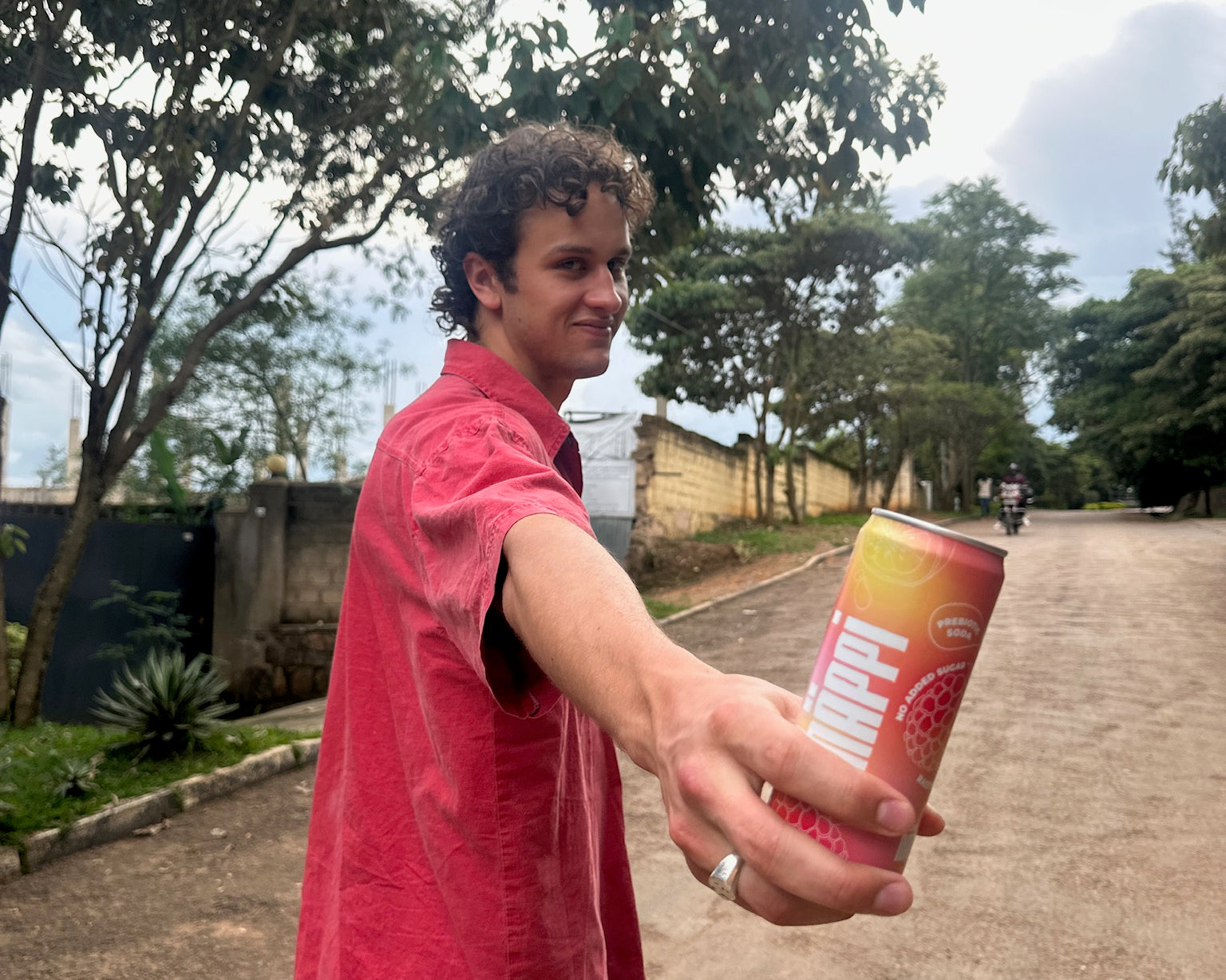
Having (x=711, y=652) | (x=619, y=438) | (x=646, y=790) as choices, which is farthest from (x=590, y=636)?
(x=619, y=438)

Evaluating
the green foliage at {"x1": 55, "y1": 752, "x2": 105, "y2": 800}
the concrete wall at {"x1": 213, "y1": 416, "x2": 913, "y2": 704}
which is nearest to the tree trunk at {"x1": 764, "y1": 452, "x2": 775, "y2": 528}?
the concrete wall at {"x1": 213, "y1": 416, "x2": 913, "y2": 704}

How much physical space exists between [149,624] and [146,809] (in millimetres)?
4687

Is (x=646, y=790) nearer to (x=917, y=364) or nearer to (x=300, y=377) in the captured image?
(x=300, y=377)

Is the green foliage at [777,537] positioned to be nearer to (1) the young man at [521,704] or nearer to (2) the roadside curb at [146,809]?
(2) the roadside curb at [146,809]

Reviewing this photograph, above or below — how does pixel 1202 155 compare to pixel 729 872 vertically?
above

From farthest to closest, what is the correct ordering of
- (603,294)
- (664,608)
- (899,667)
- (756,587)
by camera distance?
(756,587) < (664,608) < (603,294) < (899,667)

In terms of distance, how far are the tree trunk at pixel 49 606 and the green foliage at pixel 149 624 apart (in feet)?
8.12

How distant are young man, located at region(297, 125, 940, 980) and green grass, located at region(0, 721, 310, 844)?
3792 mm

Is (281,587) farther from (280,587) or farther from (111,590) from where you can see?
(111,590)

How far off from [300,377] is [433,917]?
1238 centimetres

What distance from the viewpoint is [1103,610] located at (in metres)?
9.48

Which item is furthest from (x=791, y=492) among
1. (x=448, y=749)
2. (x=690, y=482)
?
(x=448, y=749)

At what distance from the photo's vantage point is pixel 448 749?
995 millimetres

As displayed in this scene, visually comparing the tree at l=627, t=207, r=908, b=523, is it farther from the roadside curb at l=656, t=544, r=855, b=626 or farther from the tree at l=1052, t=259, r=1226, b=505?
the tree at l=1052, t=259, r=1226, b=505
